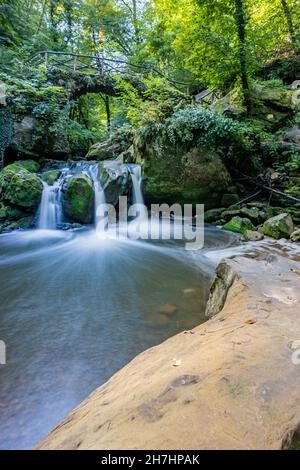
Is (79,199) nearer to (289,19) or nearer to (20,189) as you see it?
(20,189)

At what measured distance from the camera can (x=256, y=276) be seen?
301 cm

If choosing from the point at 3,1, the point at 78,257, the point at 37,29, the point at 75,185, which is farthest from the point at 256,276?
the point at 37,29

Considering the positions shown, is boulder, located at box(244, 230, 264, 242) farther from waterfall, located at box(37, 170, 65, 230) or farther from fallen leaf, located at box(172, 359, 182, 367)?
waterfall, located at box(37, 170, 65, 230)

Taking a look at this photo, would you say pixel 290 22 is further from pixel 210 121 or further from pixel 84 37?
pixel 84 37

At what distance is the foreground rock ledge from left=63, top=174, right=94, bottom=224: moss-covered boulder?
6.76 meters

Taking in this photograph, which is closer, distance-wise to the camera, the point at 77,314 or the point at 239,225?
the point at 77,314

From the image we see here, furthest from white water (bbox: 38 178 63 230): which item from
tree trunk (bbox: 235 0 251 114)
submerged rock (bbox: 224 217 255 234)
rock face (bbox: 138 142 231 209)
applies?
tree trunk (bbox: 235 0 251 114)

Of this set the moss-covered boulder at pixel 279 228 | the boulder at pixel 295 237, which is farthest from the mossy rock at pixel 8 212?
the boulder at pixel 295 237

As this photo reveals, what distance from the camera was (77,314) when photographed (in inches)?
129

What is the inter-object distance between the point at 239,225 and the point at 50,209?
6009mm

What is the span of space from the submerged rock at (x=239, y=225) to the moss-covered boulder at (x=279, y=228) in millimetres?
745

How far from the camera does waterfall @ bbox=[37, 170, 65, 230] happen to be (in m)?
8.23

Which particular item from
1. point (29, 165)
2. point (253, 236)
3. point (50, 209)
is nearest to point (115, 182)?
point (50, 209)

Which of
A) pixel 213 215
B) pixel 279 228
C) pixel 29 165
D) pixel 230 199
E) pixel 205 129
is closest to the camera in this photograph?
pixel 279 228
